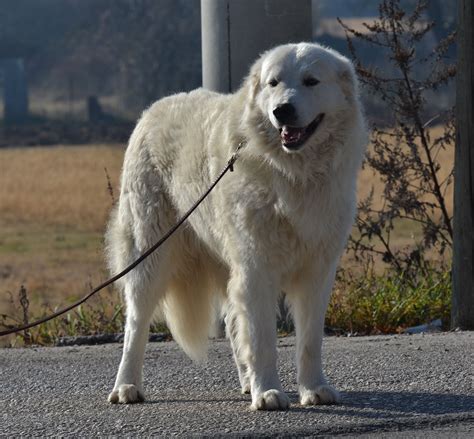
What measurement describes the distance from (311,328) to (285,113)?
3.63 feet

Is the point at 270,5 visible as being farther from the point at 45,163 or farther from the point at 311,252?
the point at 45,163

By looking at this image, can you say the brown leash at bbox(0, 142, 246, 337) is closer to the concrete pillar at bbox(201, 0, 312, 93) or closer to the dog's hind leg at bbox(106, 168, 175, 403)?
the dog's hind leg at bbox(106, 168, 175, 403)

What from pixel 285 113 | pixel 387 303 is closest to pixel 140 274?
pixel 285 113

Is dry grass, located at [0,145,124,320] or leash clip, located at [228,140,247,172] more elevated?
leash clip, located at [228,140,247,172]

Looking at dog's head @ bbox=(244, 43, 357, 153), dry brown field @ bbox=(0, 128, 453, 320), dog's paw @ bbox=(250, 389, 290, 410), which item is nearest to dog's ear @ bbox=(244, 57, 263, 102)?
dog's head @ bbox=(244, 43, 357, 153)

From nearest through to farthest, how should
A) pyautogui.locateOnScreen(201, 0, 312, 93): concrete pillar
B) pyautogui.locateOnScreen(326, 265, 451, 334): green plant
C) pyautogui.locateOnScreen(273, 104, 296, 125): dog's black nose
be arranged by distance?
1. pyautogui.locateOnScreen(273, 104, 296, 125): dog's black nose
2. pyautogui.locateOnScreen(201, 0, 312, 93): concrete pillar
3. pyautogui.locateOnScreen(326, 265, 451, 334): green plant

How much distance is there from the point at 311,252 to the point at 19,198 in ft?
57.9

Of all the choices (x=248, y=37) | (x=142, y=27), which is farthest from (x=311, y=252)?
(x=142, y=27)

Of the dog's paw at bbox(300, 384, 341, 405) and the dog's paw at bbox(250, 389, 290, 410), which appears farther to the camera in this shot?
the dog's paw at bbox(300, 384, 341, 405)

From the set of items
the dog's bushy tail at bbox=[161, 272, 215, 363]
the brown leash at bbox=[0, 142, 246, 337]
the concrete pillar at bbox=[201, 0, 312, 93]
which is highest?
the concrete pillar at bbox=[201, 0, 312, 93]

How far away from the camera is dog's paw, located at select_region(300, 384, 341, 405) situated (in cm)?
587

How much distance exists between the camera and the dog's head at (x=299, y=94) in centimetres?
567

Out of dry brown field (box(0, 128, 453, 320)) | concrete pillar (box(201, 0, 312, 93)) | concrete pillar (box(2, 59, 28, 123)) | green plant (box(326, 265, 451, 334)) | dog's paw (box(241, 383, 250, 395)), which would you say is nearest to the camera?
dog's paw (box(241, 383, 250, 395))

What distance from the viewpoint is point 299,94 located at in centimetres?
570
